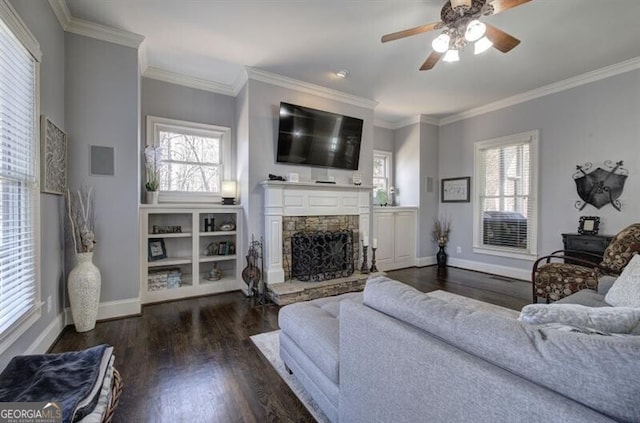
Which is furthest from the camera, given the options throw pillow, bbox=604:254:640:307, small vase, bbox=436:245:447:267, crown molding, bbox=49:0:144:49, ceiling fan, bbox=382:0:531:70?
small vase, bbox=436:245:447:267

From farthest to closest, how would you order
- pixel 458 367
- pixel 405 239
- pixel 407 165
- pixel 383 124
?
pixel 383 124 < pixel 407 165 < pixel 405 239 < pixel 458 367

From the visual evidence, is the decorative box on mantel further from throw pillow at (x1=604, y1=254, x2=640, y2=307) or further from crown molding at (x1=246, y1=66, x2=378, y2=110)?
throw pillow at (x1=604, y1=254, x2=640, y2=307)

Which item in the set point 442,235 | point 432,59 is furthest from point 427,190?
point 432,59

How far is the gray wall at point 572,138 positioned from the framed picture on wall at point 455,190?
21 centimetres

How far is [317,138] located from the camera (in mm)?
4262

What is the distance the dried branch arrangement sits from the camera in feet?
8.98

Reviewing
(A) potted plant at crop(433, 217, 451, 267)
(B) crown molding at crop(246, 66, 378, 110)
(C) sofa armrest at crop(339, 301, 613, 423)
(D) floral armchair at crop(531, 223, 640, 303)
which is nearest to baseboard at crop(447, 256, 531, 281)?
(A) potted plant at crop(433, 217, 451, 267)

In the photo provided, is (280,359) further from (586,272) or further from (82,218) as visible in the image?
(586,272)

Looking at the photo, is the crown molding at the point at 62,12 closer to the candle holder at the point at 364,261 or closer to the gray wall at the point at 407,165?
the candle holder at the point at 364,261

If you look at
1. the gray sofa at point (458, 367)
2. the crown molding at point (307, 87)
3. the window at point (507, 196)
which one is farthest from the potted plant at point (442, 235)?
the gray sofa at point (458, 367)

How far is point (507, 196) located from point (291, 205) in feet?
12.1

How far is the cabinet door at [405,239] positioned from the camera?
18.0 feet

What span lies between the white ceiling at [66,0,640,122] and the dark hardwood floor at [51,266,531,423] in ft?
9.84

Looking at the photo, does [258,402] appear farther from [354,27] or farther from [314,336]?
[354,27]
